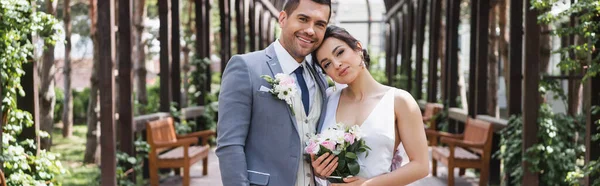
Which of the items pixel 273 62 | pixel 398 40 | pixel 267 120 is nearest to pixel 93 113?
pixel 273 62

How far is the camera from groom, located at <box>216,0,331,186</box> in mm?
2814

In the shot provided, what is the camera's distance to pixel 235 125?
2809 millimetres

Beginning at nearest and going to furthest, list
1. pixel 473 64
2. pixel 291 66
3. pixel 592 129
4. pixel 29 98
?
1. pixel 291 66
2. pixel 592 129
3. pixel 29 98
4. pixel 473 64

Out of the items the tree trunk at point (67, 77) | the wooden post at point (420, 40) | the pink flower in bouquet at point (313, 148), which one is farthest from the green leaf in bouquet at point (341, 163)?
the wooden post at point (420, 40)

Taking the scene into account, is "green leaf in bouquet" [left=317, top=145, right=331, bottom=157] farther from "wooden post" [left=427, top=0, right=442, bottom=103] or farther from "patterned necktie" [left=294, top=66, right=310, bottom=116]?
"wooden post" [left=427, top=0, right=442, bottom=103]

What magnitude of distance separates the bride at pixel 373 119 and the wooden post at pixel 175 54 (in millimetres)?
7997

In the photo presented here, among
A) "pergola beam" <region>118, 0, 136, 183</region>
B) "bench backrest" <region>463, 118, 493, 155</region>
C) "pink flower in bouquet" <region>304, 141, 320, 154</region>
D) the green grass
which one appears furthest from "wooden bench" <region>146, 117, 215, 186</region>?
"pink flower in bouquet" <region>304, 141, 320, 154</region>

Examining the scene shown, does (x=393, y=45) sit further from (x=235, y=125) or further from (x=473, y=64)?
(x=235, y=125)

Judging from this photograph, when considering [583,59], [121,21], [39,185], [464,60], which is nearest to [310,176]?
[39,185]

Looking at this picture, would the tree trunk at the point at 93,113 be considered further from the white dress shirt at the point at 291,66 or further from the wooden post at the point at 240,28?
the white dress shirt at the point at 291,66

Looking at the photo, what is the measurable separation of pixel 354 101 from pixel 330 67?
0.67ft

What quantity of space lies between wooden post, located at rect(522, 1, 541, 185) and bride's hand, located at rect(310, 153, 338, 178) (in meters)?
4.47

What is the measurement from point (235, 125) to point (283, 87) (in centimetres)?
20

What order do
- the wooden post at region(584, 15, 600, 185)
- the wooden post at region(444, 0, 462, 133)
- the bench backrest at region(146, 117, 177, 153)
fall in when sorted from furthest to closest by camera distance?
the wooden post at region(444, 0, 462, 133) < the bench backrest at region(146, 117, 177, 153) < the wooden post at region(584, 15, 600, 185)
